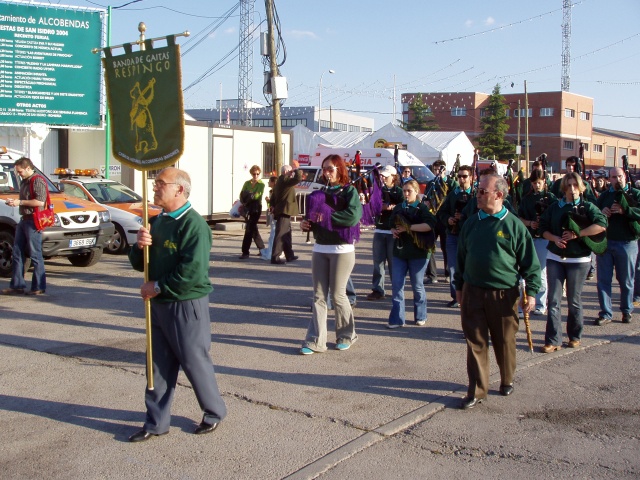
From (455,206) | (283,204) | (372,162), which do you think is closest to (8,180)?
(283,204)

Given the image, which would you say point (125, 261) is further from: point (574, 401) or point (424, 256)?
point (574, 401)

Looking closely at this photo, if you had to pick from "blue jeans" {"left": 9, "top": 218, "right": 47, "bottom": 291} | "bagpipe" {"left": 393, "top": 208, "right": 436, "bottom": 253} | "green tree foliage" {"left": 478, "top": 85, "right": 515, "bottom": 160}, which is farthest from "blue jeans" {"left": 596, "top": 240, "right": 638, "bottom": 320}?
"green tree foliage" {"left": 478, "top": 85, "right": 515, "bottom": 160}

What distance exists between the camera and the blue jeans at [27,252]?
1049cm

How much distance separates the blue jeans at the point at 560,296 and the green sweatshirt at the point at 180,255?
4.18m

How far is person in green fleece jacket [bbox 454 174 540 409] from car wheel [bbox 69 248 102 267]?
9397 millimetres

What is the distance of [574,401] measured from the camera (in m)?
6.18

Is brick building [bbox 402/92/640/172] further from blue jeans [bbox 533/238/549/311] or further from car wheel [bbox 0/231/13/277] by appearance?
car wheel [bbox 0/231/13/277]

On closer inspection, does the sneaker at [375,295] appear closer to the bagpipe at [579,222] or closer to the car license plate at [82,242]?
the bagpipe at [579,222]

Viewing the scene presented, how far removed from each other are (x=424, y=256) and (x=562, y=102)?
70.5m

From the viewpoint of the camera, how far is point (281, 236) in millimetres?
14414

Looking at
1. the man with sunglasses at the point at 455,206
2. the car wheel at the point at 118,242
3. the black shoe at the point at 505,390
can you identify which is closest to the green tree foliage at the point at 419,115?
A: the car wheel at the point at 118,242

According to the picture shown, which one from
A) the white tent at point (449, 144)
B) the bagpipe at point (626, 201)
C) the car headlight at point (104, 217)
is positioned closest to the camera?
the bagpipe at point (626, 201)

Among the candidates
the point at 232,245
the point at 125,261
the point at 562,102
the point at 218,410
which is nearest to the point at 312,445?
the point at 218,410

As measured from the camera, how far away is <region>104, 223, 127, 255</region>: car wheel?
15.5 meters
